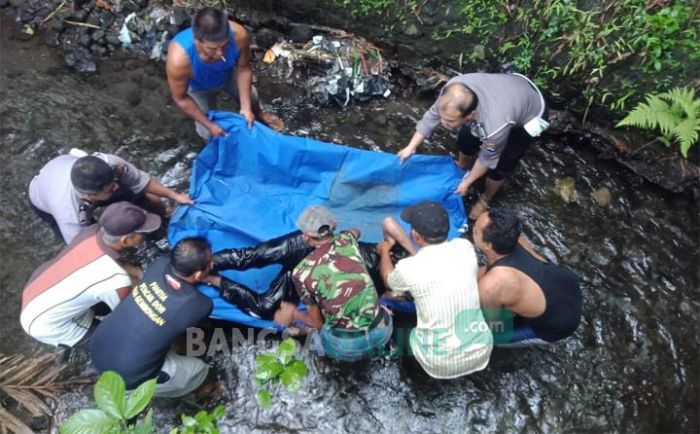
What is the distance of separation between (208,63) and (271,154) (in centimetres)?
79

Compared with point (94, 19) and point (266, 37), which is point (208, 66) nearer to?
point (266, 37)

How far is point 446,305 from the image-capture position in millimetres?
2461

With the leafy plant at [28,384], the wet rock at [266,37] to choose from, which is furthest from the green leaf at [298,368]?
the wet rock at [266,37]

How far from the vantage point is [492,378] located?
3125mm

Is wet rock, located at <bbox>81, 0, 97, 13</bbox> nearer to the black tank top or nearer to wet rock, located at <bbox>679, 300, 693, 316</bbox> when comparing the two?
the black tank top

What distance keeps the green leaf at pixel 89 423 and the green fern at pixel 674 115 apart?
151 inches

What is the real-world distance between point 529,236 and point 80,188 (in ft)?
10.5

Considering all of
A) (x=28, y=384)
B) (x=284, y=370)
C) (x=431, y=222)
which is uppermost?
(x=431, y=222)

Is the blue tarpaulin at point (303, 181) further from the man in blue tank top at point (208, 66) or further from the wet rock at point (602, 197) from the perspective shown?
the wet rock at point (602, 197)

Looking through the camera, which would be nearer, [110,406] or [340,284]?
[110,406]

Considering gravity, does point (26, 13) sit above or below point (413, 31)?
below

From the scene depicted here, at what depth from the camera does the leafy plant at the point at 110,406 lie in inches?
82.2

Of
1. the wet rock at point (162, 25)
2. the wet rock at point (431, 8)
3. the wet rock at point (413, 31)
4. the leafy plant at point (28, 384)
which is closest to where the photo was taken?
the leafy plant at point (28, 384)

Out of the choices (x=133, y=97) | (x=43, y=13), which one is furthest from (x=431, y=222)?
(x=43, y=13)
